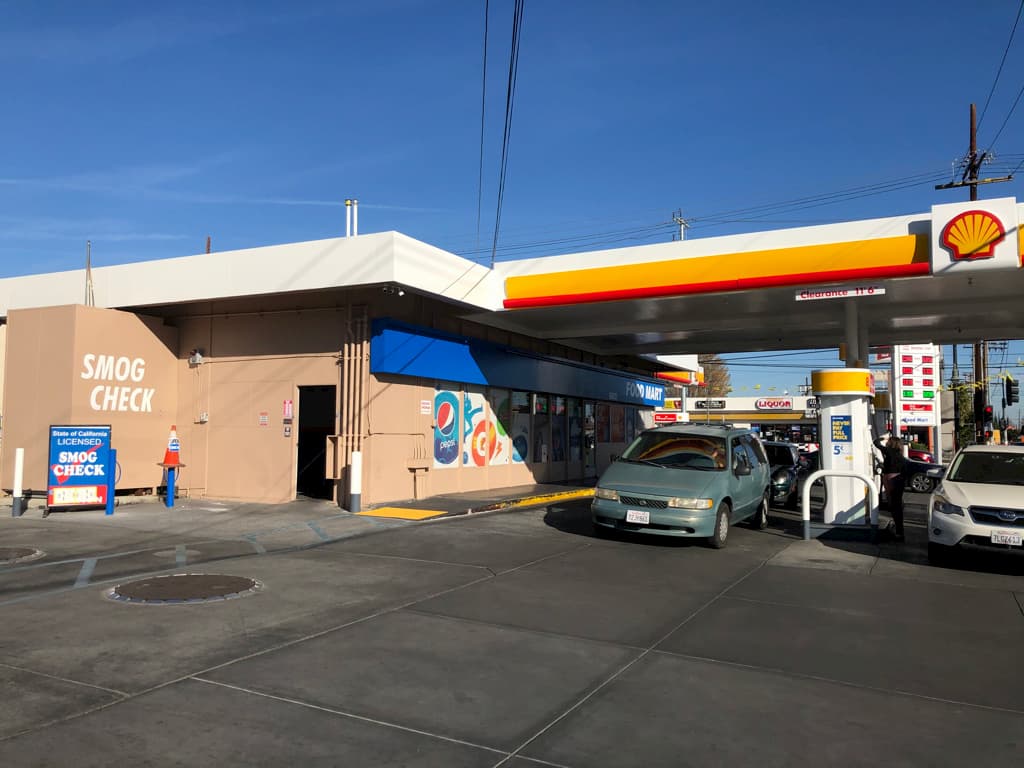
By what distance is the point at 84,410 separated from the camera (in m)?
15.1

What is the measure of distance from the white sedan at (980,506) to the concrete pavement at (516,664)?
18.5 inches

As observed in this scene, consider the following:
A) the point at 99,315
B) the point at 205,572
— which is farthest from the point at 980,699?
the point at 99,315

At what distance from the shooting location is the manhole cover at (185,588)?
295 inches

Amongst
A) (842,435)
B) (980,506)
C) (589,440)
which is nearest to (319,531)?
(842,435)

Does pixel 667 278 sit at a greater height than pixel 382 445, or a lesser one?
greater

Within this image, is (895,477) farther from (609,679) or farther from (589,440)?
(589,440)

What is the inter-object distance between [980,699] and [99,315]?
51.5 feet

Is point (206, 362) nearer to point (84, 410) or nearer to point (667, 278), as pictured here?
point (84, 410)

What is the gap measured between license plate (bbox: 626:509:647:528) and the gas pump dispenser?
398 centimetres

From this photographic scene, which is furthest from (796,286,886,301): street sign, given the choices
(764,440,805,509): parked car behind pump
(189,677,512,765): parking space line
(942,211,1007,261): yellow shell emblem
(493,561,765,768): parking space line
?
(189,677,512,765): parking space line

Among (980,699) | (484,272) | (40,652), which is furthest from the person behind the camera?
(484,272)

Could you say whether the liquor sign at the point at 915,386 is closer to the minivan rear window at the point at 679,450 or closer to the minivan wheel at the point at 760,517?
the minivan wheel at the point at 760,517

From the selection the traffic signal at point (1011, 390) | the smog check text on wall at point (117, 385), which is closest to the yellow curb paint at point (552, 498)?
the smog check text on wall at point (117, 385)

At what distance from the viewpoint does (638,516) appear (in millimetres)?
11156
